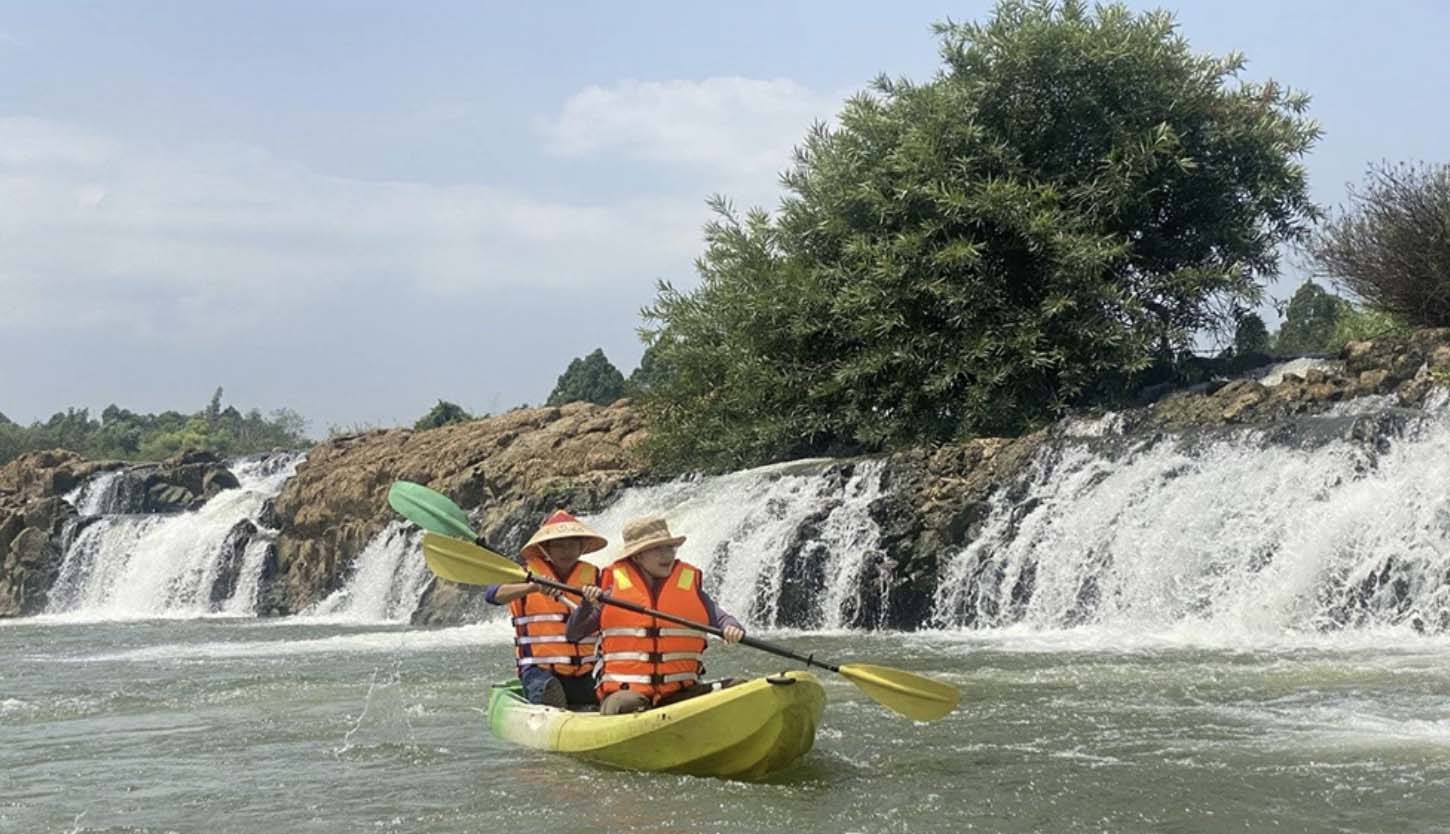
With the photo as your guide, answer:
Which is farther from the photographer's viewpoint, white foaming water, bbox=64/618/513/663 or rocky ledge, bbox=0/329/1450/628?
rocky ledge, bbox=0/329/1450/628

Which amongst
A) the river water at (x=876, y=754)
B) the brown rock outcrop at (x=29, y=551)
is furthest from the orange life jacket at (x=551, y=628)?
the brown rock outcrop at (x=29, y=551)

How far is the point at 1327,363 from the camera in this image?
57.7 feet

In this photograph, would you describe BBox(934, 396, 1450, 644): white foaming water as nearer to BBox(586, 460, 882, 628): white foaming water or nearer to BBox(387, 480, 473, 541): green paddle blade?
BBox(586, 460, 882, 628): white foaming water

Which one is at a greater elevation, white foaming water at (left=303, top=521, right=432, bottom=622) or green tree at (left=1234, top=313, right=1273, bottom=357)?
green tree at (left=1234, top=313, right=1273, bottom=357)

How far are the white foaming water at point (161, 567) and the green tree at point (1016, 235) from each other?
8472 mm

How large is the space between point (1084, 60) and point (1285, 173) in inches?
114

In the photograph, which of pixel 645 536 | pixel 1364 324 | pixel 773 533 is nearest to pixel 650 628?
pixel 645 536

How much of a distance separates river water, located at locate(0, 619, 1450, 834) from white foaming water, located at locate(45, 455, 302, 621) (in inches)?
494

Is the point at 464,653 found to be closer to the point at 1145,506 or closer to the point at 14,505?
the point at 1145,506

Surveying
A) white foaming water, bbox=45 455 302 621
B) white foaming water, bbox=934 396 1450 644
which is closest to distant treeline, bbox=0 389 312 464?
white foaming water, bbox=45 455 302 621

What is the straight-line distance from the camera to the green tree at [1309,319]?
35469 millimetres

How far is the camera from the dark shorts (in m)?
7.91

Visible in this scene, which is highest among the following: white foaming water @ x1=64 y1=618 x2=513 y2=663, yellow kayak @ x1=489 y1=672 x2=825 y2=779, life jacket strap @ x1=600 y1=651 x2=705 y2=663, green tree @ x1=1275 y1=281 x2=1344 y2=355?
green tree @ x1=1275 y1=281 x2=1344 y2=355

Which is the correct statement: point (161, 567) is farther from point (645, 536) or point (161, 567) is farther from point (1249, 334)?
point (645, 536)
